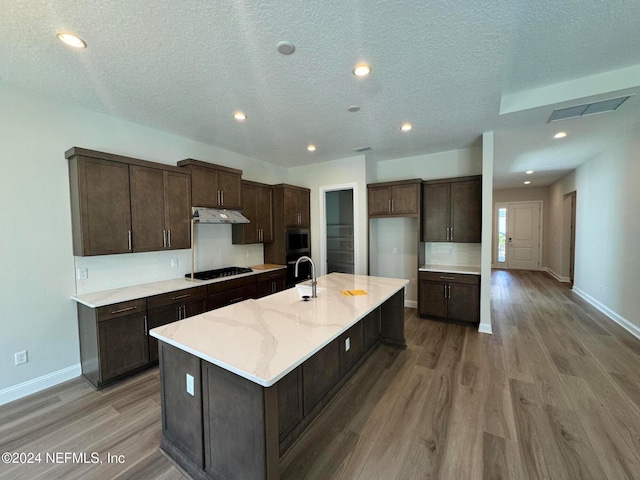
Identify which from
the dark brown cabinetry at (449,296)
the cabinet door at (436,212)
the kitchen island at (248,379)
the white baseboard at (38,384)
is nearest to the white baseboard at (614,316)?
the dark brown cabinetry at (449,296)

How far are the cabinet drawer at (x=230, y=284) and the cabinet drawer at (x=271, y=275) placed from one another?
13cm

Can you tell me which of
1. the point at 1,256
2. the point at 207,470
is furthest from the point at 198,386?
the point at 1,256

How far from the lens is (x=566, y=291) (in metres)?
6.00

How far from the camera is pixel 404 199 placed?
4.52 m

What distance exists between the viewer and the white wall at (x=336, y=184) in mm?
4820

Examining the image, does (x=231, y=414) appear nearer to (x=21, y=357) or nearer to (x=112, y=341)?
(x=112, y=341)

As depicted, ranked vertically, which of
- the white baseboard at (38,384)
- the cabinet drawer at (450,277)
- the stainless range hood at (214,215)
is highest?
the stainless range hood at (214,215)

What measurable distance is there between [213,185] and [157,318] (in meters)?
1.85

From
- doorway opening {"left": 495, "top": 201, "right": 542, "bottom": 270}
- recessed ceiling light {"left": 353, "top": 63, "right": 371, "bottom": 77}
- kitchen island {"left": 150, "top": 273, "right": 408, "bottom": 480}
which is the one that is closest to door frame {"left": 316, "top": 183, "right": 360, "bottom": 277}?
kitchen island {"left": 150, "top": 273, "right": 408, "bottom": 480}

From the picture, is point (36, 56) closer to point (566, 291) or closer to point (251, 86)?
point (251, 86)

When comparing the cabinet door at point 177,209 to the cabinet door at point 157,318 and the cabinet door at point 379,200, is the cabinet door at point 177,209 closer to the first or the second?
the cabinet door at point 157,318

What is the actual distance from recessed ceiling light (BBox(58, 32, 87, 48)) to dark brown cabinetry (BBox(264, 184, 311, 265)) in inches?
121

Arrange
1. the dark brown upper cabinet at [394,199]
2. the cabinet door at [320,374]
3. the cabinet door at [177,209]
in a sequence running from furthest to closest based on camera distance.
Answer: the dark brown upper cabinet at [394,199] < the cabinet door at [177,209] < the cabinet door at [320,374]

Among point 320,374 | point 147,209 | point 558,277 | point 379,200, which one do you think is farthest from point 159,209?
point 558,277
